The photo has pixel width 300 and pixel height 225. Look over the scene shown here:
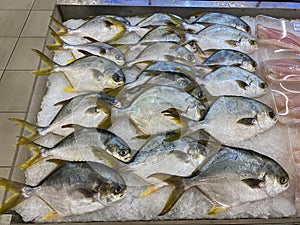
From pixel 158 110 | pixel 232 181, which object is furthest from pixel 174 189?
pixel 158 110

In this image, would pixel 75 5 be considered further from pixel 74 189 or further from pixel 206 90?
pixel 74 189

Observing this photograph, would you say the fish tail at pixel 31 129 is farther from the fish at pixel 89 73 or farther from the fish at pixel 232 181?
the fish at pixel 232 181

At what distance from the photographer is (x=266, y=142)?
4.51 ft

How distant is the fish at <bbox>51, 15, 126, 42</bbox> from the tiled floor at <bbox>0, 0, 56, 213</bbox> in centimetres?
37

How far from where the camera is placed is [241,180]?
3.67ft

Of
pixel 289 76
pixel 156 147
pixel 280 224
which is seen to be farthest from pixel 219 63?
pixel 280 224

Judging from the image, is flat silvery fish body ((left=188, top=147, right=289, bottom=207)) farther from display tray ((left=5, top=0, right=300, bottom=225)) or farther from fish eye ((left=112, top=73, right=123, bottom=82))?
display tray ((left=5, top=0, right=300, bottom=225))

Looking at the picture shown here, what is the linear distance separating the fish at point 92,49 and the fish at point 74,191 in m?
0.71

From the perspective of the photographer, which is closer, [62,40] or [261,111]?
[261,111]

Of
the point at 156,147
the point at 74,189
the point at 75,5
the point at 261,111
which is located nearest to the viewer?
the point at 74,189

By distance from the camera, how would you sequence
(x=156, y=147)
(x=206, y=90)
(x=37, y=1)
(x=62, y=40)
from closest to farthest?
(x=156, y=147), (x=206, y=90), (x=62, y=40), (x=37, y=1)

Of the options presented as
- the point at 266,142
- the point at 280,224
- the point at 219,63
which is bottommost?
the point at 280,224

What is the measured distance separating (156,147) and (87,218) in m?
0.39

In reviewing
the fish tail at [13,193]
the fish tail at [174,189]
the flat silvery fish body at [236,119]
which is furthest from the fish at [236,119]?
the fish tail at [13,193]
